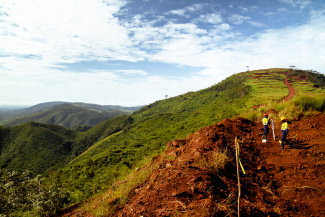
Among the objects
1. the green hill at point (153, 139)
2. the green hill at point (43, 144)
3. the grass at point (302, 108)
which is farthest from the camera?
the green hill at point (43, 144)

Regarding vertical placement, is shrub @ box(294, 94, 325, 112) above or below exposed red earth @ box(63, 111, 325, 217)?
above

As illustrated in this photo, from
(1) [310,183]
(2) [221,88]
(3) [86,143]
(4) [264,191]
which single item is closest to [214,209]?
(4) [264,191]

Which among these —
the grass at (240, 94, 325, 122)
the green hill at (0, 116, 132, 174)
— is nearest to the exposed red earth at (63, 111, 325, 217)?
the grass at (240, 94, 325, 122)

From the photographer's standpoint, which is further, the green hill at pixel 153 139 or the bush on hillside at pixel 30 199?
the green hill at pixel 153 139

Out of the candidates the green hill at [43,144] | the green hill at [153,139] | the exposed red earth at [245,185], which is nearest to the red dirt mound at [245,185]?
the exposed red earth at [245,185]

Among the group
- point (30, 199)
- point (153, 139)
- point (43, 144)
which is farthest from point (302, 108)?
point (43, 144)

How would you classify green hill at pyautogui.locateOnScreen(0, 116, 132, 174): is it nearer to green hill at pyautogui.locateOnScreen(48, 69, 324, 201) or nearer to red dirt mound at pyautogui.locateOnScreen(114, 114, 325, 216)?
green hill at pyautogui.locateOnScreen(48, 69, 324, 201)

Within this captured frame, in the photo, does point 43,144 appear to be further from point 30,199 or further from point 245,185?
point 245,185

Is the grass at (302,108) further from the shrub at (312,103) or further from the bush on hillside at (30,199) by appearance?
the bush on hillside at (30,199)

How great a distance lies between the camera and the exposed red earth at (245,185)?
2.86m

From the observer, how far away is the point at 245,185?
3627 millimetres

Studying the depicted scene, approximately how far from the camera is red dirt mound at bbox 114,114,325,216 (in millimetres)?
2863

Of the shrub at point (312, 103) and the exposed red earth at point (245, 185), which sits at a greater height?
the shrub at point (312, 103)

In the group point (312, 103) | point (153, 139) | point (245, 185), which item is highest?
point (312, 103)
